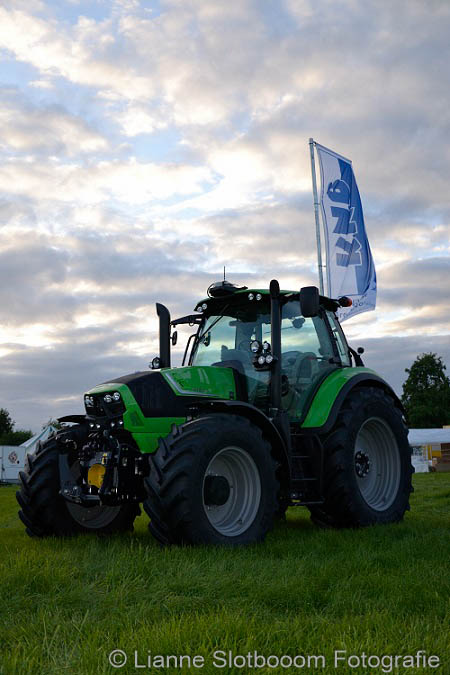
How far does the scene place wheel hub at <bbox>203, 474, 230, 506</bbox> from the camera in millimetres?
5984

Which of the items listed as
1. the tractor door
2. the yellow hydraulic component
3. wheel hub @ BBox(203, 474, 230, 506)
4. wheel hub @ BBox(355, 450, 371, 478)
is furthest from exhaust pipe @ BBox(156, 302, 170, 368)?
wheel hub @ BBox(355, 450, 371, 478)

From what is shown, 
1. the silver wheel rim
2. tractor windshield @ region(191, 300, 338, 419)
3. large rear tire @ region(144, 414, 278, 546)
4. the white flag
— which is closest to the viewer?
large rear tire @ region(144, 414, 278, 546)

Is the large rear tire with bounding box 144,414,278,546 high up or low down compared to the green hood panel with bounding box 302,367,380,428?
down

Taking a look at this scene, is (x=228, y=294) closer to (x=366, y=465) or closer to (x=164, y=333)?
(x=164, y=333)

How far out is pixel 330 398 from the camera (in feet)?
24.1

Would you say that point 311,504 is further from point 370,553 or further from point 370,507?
point 370,553

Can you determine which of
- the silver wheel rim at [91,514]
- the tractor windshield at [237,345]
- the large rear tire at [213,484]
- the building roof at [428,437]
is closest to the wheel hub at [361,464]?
the tractor windshield at [237,345]

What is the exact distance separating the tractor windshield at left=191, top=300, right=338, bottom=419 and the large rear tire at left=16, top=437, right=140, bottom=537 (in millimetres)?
1982

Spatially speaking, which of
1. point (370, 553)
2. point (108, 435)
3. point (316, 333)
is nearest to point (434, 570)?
point (370, 553)

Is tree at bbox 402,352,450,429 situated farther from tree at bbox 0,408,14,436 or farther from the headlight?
the headlight

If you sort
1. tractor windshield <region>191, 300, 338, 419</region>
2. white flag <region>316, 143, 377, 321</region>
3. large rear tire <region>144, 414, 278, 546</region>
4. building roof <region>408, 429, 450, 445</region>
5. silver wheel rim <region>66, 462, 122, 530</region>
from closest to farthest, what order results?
large rear tire <region>144, 414, 278, 546</region> → silver wheel rim <region>66, 462, 122, 530</region> → tractor windshield <region>191, 300, 338, 419</region> → white flag <region>316, 143, 377, 321</region> → building roof <region>408, 429, 450, 445</region>

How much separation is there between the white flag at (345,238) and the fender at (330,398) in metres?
5.70

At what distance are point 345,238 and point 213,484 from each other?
30.0ft

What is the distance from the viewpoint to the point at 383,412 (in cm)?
796
